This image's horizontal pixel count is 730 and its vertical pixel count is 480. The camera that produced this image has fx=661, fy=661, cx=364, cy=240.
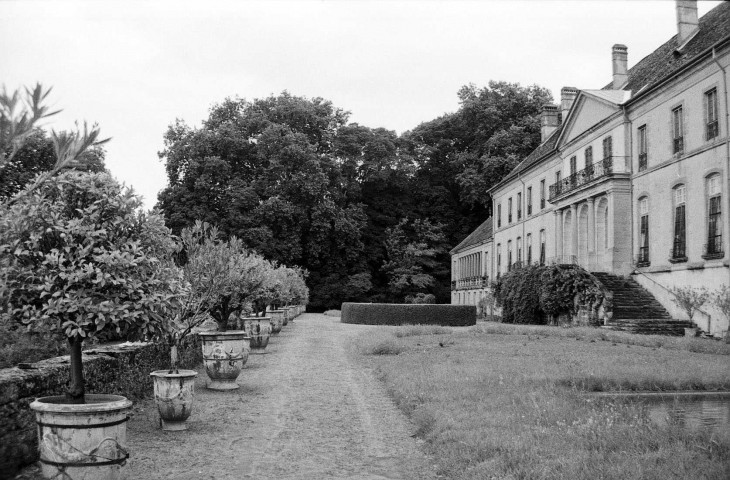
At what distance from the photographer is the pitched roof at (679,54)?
1037 inches

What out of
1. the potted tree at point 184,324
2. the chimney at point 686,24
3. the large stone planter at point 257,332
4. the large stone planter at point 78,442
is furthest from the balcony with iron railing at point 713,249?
the large stone planter at point 78,442

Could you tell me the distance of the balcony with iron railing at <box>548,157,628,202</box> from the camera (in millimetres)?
31003

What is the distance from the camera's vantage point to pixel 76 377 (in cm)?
645

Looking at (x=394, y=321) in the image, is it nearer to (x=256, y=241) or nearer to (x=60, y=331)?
(x=256, y=241)

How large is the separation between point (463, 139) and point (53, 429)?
60.7 m

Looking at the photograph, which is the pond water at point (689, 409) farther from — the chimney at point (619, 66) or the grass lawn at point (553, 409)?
the chimney at point (619, 66)

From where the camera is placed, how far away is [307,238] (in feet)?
175

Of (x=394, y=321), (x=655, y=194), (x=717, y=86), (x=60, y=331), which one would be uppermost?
(x=717, y=86)

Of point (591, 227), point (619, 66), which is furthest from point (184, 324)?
point (619, 66)

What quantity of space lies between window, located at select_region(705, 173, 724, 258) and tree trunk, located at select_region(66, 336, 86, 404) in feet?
73.9

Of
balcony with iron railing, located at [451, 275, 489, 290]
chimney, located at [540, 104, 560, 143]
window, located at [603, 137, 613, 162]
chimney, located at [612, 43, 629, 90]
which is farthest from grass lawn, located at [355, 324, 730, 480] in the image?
balcony with iron railing, located at [451, 275, 489, 290]

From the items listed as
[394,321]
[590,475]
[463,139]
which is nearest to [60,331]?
[590,475]

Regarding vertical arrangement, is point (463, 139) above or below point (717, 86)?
above

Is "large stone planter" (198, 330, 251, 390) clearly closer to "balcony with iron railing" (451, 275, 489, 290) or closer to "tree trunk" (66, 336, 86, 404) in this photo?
"tree trunk" (66, 336, 86, 404)
